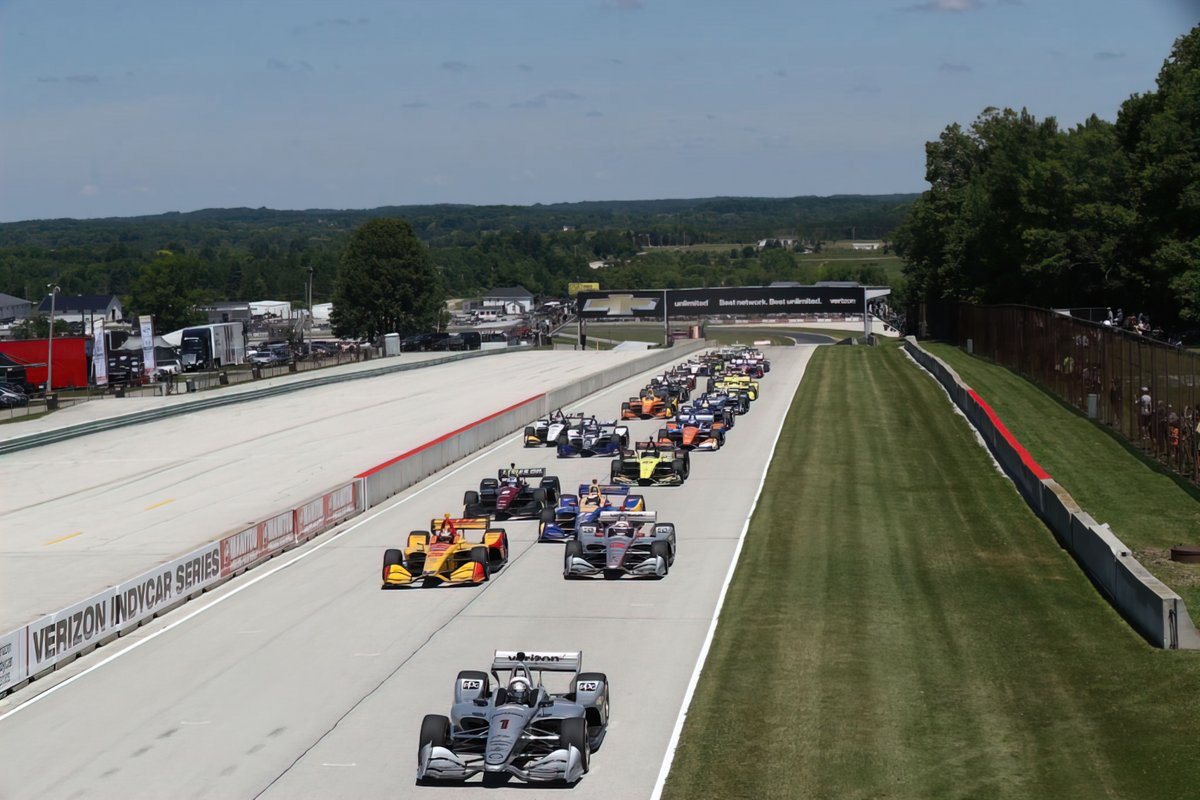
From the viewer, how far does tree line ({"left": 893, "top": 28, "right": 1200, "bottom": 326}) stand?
225 feet

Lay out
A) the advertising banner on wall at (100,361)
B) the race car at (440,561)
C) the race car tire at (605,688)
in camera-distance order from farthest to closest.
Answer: the advertising banner on wall at (100,361)
the race car at (440,561)
the race car tire at (605,688)

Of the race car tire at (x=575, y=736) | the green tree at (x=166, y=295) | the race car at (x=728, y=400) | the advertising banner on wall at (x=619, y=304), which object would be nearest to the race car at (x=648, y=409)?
the race car at (x=728, y=400)

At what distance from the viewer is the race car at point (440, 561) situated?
25797 mm

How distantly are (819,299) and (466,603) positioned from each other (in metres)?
102

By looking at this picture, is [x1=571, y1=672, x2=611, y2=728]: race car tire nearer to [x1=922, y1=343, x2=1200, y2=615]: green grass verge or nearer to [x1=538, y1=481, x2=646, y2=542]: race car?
[x1=922, y1=343, x2=1200, y2=615]: green grass verge

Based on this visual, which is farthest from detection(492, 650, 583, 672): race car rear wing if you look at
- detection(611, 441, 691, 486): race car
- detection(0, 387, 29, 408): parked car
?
detection(0, 387, 29, 408): parked car

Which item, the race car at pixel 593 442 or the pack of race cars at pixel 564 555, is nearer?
the pack of race cars at pixel 564 555

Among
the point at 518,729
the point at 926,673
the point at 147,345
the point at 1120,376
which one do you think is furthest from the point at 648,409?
the point at 518,729

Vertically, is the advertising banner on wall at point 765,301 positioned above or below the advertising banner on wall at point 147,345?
above

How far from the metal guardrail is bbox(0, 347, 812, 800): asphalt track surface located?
24.4m

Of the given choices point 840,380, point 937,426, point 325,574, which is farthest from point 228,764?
point 840,380

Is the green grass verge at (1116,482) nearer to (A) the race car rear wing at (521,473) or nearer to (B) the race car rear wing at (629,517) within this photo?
(B) the race car rear wing at (629,517)

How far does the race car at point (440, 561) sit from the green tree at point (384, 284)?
119064 millimetres

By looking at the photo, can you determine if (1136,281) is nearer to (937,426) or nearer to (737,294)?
(937,426)
